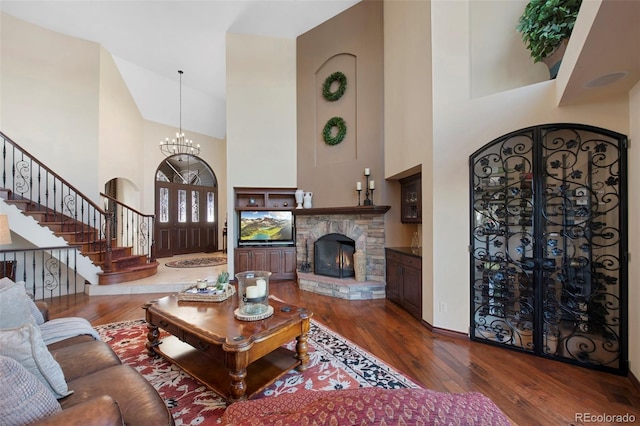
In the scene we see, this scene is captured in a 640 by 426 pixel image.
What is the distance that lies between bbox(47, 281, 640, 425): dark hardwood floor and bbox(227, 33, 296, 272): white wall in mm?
3124

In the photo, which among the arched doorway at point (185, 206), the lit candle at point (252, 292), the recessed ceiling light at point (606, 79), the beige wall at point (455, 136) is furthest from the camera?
the arched doorway at point (185, 206)

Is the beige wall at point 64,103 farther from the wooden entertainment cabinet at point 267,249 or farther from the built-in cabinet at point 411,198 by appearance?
the built-in cabinet at point 411,198

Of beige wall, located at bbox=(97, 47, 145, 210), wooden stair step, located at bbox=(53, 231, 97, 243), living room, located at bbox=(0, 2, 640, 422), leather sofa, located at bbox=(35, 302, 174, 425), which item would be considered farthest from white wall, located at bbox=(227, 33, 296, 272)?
leather sofa, located at bbox=(35, 302, 174, 425)

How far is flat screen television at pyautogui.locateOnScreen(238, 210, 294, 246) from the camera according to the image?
5.78m

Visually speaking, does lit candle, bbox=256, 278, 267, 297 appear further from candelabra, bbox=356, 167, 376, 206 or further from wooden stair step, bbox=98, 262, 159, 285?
wooden stair step, bbox=98, 262, 159, 285

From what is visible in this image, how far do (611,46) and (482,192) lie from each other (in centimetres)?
150

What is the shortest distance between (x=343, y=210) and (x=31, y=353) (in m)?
4.10

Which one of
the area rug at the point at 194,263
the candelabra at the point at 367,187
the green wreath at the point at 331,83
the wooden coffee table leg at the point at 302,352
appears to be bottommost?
the area rug at the point at 194,263

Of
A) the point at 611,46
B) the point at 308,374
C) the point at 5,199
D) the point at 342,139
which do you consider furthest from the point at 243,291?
the point at 5,199

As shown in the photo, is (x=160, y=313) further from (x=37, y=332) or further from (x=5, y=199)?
(x=5, y=199)

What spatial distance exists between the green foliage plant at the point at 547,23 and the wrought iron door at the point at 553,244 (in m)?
0.94

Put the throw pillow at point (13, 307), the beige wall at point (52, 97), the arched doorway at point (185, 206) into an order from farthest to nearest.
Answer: the arched doorway at point (185, 206)
the beige wall at point (52, 97)
the throw pillow at point (13, 307)

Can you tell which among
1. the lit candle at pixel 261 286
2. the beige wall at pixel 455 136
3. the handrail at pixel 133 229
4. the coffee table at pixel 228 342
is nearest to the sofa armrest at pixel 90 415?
the coffee table at pixel 228 342

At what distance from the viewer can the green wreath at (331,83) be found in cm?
525
